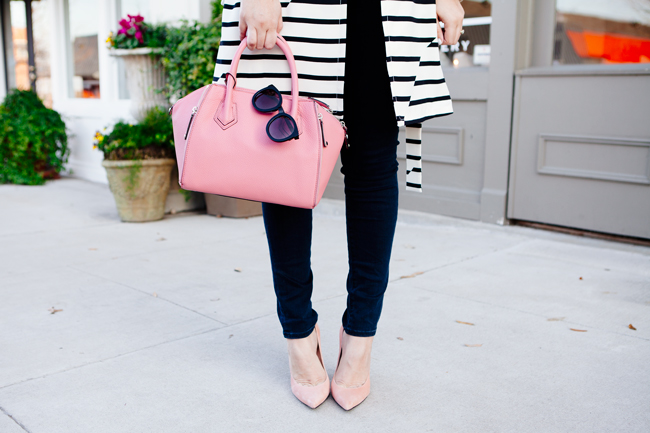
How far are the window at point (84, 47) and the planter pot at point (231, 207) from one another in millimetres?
2882

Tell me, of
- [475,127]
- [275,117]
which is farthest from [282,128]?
[475,127]

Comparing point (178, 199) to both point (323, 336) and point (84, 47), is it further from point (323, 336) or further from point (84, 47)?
point (84, 47)

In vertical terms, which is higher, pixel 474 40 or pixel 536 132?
pixel 474 40

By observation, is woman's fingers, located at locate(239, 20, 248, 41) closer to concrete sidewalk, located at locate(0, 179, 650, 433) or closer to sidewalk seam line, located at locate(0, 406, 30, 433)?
concrete sidewalk, located at locate(0, 179, 650, 433)

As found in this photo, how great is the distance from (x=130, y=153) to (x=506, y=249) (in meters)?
2.49

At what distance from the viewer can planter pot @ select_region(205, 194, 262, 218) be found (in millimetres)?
4258

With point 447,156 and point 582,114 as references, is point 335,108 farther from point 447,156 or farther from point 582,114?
point 447,156

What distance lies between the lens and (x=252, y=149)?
1390 millimetres

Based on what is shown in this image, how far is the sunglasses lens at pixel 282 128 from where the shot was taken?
1360 millimetres

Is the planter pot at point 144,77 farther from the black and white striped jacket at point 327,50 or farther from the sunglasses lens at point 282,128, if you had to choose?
the sunglasses lens at point 282,128

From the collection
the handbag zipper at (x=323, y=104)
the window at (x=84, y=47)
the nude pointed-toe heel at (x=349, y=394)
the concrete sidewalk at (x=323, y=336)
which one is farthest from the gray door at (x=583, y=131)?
the window at (x=84, y=47)

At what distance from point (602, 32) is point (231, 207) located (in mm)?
2548

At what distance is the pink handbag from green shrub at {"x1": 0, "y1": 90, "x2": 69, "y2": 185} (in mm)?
4965

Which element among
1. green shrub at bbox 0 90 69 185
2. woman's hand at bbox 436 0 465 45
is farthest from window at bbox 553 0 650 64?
green shrub at bbox 0 90 69 185
